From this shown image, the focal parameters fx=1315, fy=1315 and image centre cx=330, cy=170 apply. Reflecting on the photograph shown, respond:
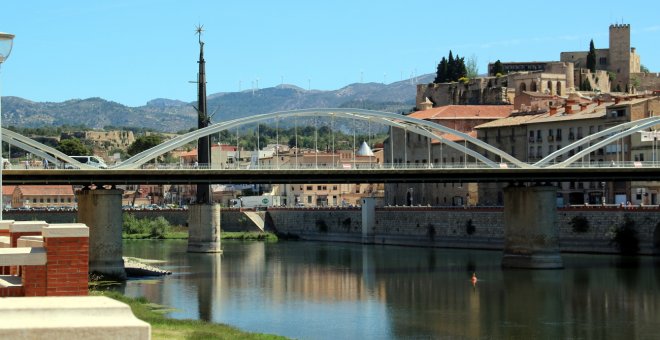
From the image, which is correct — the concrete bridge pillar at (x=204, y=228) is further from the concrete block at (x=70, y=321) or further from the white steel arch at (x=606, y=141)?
the concrete block at (x=70, y=321)

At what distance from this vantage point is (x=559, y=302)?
51562 millimetres

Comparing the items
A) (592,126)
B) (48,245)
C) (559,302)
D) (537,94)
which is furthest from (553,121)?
(48,245)

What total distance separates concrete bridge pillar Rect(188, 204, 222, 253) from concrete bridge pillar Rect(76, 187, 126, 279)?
72.8 feet

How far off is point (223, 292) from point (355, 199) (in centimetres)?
8197

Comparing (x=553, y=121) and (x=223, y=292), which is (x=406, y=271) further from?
(x=553, y=121)

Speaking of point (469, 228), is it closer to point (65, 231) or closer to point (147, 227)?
point (147, 227)

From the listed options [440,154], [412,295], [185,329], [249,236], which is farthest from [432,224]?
[185,329]

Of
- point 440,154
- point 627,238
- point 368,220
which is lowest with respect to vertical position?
point 627,238

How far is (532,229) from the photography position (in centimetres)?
6912

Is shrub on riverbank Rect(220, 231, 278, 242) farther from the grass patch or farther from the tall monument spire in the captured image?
the grass patch

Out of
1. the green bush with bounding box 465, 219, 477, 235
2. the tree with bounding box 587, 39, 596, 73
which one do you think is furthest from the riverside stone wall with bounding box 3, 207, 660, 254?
the tree with bounding box 587, 39, 596, 73

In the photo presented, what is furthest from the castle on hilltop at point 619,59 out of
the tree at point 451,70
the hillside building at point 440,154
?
the hillside building at point 440,154

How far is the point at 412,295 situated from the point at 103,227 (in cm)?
1595

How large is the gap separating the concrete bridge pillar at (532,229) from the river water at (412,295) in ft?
5.07
